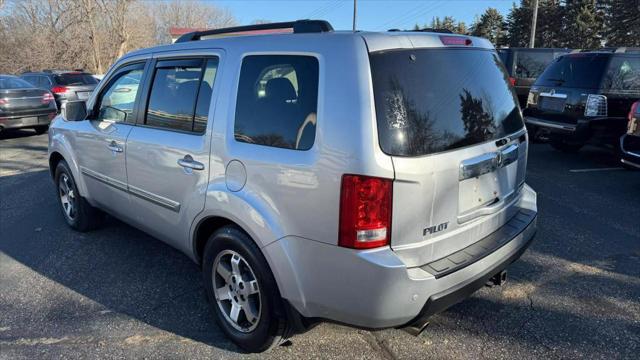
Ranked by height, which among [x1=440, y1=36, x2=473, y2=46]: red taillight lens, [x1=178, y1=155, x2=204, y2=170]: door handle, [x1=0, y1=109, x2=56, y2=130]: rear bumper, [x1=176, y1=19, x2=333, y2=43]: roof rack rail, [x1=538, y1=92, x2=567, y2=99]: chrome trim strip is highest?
[x1=176, y1=19, x2=333, y2=43]: roof rack rail

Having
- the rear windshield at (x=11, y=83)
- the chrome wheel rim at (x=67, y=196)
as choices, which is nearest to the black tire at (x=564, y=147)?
the chrome wheel rim at (x=67, y=196)

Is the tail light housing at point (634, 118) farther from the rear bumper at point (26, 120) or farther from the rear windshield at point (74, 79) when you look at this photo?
the rear windshield at point (74, 79)

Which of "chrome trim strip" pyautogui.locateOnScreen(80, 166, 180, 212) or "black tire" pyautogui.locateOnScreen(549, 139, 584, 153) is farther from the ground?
"chrome trim strip" pyautogui.locateOnScreen(80, 166, 180, 212)

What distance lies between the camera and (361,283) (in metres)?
2.16

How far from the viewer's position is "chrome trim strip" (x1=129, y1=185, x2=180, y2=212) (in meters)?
3.13

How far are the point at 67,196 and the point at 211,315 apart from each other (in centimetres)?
266

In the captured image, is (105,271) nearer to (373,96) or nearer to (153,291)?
(153,291)

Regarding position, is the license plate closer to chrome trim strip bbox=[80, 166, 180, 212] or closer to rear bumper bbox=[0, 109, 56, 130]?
chrome trim strip bbox=[80, 166, 180, 212]

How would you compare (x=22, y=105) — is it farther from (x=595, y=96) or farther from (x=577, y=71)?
(x=595, y=96)

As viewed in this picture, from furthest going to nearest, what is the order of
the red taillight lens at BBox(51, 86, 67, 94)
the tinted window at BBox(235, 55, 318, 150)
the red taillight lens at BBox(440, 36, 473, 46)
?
1. the red taillight lens at BBox(51, 86, 67, 94)
2. the red taillight lens at BBox(440, 36, 473, 46)
3. the tinted window at BBox(235, 55, 318, 150)

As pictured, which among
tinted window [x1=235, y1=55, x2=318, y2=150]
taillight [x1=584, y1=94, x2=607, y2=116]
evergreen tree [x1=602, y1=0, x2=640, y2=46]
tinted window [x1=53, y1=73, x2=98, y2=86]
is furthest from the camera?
evergreen tree [x1=602, y1=0, x2=640, y2=46]

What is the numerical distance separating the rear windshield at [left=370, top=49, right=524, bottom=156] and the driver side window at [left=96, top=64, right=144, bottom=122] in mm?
2290

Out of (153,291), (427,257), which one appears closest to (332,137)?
(427,257)

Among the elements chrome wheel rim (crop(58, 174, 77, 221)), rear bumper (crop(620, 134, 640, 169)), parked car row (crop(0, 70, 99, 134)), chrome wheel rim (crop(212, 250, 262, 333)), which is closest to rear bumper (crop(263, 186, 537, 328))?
chrome wheel rim (crop(212, 250, 262, 333))
